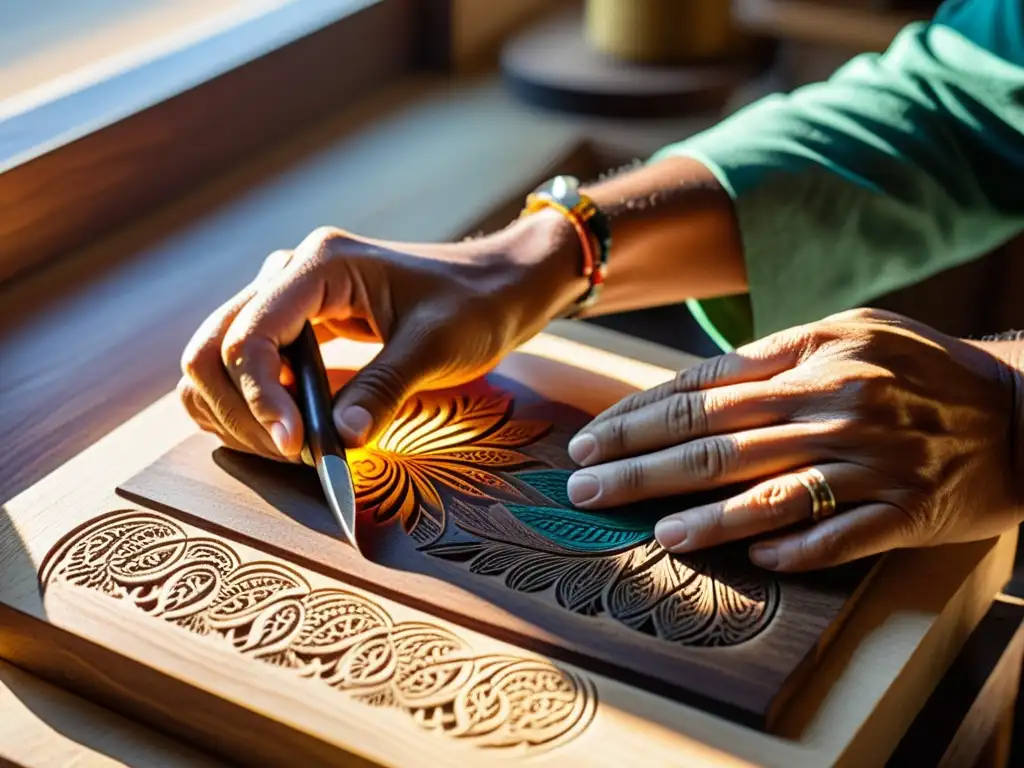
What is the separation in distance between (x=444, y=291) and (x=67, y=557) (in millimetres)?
277

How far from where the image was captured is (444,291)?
31.3 inches

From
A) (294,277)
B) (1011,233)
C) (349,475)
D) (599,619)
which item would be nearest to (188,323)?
(294,277)

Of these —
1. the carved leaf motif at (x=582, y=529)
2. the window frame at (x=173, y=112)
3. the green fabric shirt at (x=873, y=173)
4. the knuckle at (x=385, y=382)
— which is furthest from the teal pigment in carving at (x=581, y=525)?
the window frame at (x=173, y=112)

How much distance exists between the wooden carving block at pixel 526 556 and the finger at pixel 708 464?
0.01m

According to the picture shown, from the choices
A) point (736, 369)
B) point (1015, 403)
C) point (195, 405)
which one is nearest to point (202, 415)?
point (195, 405)

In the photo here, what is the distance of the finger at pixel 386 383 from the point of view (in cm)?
72

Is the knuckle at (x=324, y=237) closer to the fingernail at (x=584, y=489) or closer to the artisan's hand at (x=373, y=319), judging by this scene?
the artisan's hand at (x=373, y=319)

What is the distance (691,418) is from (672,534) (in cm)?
8

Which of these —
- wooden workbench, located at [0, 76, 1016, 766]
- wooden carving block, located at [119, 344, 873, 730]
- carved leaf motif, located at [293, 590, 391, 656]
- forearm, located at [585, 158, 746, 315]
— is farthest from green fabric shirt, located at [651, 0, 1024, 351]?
carved leaf motif, located at [293, 590, 391, 656]

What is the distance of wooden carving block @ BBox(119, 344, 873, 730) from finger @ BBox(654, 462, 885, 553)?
0.01 meters

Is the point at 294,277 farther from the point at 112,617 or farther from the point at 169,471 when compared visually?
the point at 112,617

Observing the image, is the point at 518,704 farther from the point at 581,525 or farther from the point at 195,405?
the point at 195,405

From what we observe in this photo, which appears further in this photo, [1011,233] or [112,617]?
[1011,233]

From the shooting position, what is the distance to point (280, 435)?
2.32ft
